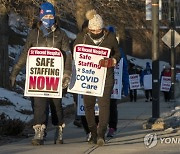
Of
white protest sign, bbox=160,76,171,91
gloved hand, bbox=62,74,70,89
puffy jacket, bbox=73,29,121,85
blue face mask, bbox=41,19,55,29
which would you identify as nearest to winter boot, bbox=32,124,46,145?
gloved hand, bbox=62,74,70,89

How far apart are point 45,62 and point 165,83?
1751cm

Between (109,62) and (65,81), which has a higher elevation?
(109,62)

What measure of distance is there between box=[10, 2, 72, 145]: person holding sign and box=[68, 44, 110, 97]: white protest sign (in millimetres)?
156

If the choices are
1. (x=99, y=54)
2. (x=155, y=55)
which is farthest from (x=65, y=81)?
(x=155, y=55)

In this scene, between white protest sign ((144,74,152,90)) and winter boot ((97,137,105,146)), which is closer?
winter boot ((97,137,105,146))

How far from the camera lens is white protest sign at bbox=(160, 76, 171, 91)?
25831 mm

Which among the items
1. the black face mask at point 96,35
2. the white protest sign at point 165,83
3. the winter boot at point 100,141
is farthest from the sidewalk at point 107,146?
the white protest sign at point 165,83

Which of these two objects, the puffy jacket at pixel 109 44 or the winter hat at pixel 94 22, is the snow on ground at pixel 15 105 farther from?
the winter hat at pixel 94 22

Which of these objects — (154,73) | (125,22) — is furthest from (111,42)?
(125,22)

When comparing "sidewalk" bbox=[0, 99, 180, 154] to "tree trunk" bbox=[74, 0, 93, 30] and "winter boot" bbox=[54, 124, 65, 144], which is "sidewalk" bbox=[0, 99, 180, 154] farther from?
"tree trunk" bbox=[74, 0, 93, 30]

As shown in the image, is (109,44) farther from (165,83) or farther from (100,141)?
(165,83)

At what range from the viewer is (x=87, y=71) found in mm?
9578

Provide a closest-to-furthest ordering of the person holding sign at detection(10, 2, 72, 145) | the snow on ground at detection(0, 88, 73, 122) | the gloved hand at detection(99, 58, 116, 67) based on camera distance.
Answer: the gloved hand at detection(99, 58, 116, 67)
the person holding sign at detection(10, 2, 72, 145)
the snow on ground at detection(0, 88, 73, 122)

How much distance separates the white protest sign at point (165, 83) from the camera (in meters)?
25.8
